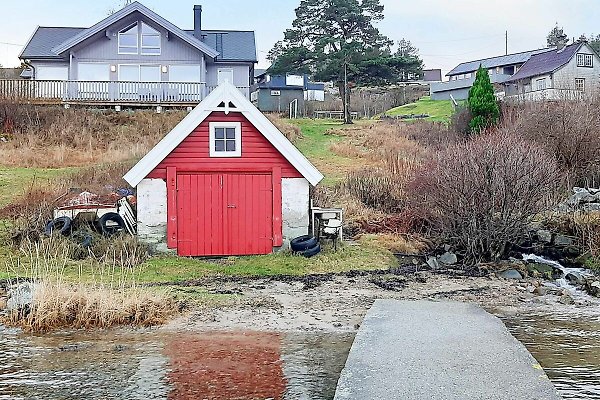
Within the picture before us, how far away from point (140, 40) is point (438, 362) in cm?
3385

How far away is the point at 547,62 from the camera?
6050cm

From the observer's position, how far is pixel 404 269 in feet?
60.5

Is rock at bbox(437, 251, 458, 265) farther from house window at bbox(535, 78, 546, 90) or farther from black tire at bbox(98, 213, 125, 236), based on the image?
house window at bbox(535, 78, 546, 90)

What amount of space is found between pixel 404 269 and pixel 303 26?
3377 cm

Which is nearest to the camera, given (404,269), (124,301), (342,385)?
(342,385)

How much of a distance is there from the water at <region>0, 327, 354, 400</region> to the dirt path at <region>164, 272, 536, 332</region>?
74 cm

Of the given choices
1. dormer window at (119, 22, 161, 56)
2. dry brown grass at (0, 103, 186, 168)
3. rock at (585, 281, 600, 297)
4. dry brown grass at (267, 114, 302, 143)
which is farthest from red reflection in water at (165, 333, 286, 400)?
dormer window at (119, 22, 161, 56)

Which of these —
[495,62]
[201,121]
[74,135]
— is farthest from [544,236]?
[495,62]

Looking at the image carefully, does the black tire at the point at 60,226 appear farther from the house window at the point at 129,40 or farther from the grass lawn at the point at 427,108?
the grass lawn at the point at 427,108

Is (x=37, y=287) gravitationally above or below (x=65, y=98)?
below

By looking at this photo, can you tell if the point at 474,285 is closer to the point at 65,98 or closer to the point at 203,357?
the point at 203,357

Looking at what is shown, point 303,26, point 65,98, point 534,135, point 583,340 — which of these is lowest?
point 583,340

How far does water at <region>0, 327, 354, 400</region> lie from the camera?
8703mm

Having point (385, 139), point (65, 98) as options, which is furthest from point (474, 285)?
point (65, 98)
